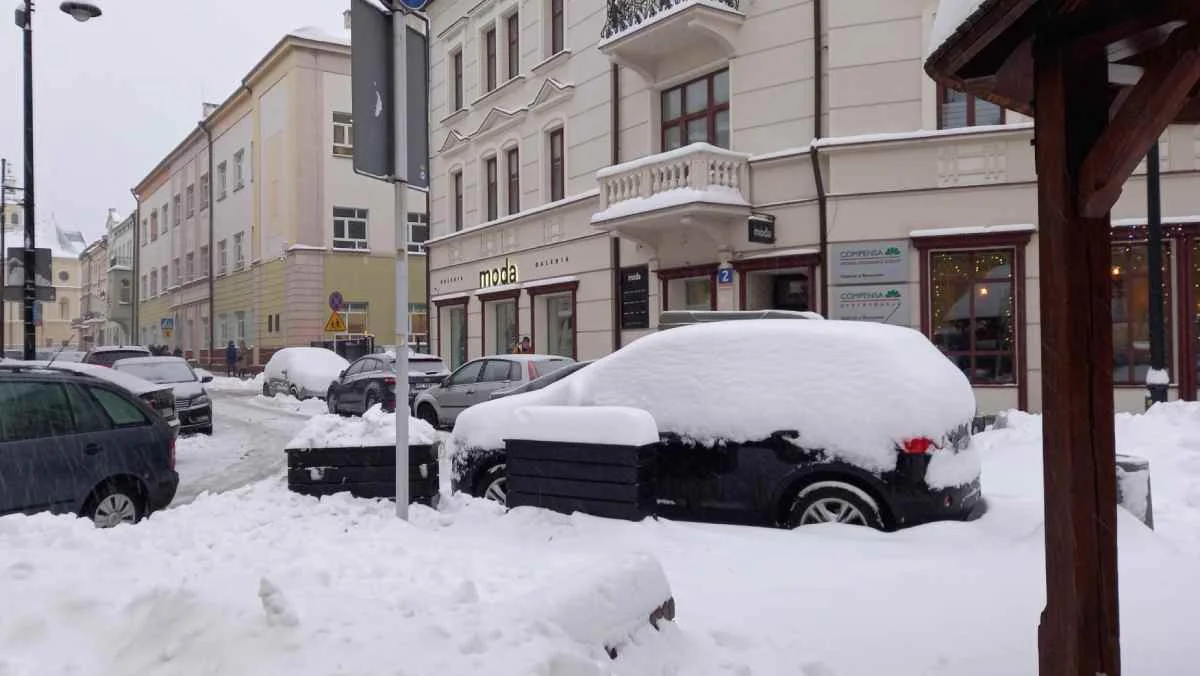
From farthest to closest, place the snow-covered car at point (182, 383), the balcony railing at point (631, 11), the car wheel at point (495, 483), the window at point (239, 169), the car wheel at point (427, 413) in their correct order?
the window at point (239, 169) < the car wheel at point (427, 413) < the balcony railing at point (631, 11) < the snow-covered car at point (182, 383) < the car wheel at point (495, 483)

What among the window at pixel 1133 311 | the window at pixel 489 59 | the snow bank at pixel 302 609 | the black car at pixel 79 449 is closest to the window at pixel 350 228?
the window at pixel 489 59

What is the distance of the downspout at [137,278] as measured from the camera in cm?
5903

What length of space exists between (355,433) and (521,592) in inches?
136

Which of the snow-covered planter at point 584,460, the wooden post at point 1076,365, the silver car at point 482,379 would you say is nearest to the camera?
the wooden post at point 1076,365

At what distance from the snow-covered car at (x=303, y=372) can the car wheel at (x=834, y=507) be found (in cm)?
1975

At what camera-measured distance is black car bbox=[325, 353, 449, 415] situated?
17719 mm

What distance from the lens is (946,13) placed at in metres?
3.73

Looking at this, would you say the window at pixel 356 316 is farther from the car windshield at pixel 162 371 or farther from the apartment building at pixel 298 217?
the car windshield at pixel 162 371

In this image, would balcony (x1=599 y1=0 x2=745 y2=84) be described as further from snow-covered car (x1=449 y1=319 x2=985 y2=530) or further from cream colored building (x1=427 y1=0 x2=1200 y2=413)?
snow-covered car (x1=449 y1=319 x2=985 y2=530)

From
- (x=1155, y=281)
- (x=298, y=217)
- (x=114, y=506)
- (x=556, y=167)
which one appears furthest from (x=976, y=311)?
(x=298, y=217)

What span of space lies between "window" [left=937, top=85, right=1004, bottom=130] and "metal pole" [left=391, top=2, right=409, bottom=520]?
10.4 m

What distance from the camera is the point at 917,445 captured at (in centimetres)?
596

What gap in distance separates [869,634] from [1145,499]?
125 inches

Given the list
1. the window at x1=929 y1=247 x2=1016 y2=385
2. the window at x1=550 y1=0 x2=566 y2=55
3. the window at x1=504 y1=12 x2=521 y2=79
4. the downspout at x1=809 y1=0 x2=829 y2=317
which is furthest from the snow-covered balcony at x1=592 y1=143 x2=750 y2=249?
the window at x1=504 y1=12 x2=521 y2=79
